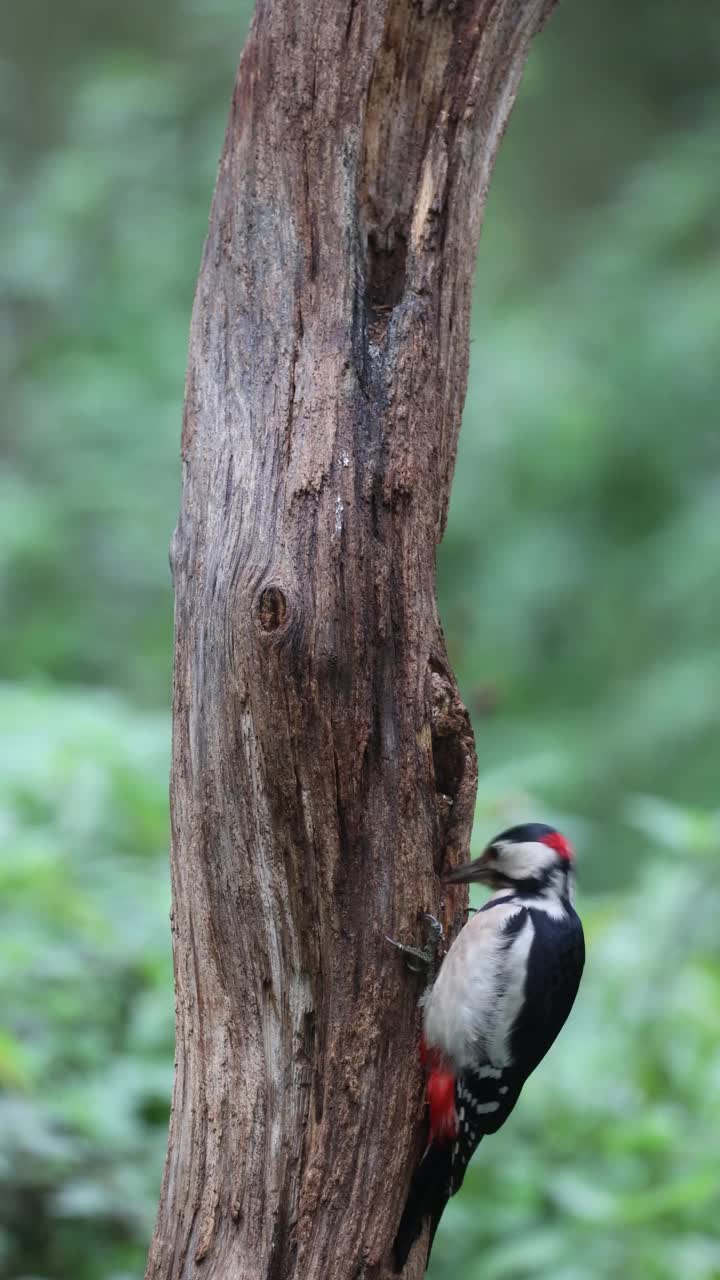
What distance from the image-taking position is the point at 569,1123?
379 centimetres

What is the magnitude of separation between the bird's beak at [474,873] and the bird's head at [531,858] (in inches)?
1.0

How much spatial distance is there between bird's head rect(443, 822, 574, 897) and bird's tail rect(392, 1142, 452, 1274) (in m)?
0.64

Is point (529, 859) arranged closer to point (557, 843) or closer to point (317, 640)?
point (557, 843)

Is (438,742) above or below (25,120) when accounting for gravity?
below

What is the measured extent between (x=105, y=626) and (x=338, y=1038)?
22.3 feet

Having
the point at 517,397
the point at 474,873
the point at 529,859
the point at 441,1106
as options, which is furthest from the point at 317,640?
the point at 517,397

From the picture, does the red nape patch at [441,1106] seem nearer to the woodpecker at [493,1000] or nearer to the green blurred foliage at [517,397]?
the woodpecker at [493,1000]

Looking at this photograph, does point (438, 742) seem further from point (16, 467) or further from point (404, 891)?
point (16, 467)

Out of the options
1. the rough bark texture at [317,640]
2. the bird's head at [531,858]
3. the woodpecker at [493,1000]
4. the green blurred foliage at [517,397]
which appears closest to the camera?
the rough bark texture at [317,640]

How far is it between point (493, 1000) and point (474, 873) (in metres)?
0.25

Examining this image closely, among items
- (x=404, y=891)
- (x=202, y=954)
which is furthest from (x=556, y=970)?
(x=202, y=954)

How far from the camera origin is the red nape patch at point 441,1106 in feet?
7.32

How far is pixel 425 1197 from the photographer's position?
220cm

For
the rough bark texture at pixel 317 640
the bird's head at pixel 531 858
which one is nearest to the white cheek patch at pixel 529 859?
the bird's head at pixel 531 858
